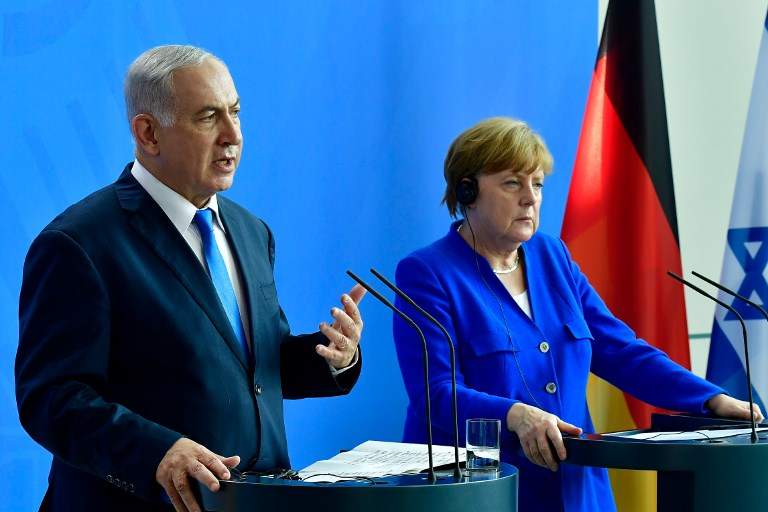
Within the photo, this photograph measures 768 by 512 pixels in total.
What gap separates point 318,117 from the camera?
3686mm

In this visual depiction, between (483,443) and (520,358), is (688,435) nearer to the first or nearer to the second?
(520,358)

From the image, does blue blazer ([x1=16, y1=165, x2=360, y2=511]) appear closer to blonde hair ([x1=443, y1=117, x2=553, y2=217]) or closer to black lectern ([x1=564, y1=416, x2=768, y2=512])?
black lectern ([x1=564, y1=416, x2=768, y2=512])

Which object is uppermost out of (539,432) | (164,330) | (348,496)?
(164,330)

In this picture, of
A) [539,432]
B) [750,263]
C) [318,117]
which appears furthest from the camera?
[750,263]

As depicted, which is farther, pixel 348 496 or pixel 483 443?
pixel 483 443

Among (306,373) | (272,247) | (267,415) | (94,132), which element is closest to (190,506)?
(267,415)

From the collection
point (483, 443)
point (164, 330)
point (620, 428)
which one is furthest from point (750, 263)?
point (164, 330)

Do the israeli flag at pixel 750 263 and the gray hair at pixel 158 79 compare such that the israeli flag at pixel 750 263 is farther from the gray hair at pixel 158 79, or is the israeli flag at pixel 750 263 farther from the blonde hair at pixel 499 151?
the gray hair at pixel 158 79

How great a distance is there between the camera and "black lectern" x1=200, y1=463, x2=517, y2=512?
1.75m

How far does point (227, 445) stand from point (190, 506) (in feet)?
0.78

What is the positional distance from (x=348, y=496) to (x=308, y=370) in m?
0.52

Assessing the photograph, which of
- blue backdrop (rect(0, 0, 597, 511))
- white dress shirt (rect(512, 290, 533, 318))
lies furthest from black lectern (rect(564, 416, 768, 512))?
blue backdrop (rect(0, 0, 597, 511))

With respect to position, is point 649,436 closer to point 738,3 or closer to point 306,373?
point 306,373

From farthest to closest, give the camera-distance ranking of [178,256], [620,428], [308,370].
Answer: [620,428], [308,370], [178,256]
